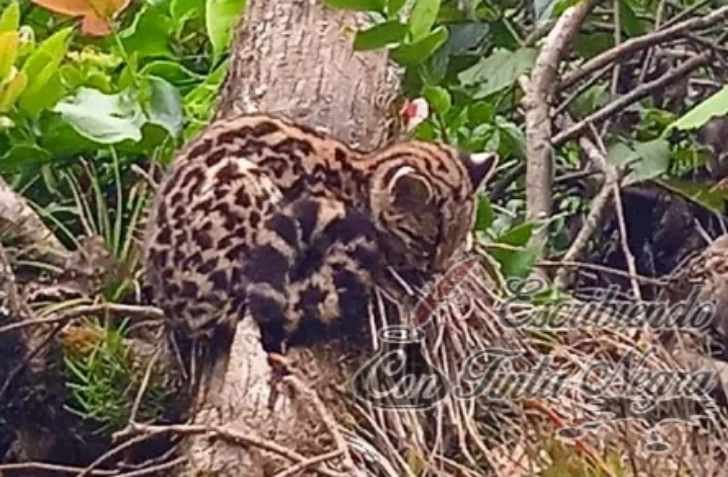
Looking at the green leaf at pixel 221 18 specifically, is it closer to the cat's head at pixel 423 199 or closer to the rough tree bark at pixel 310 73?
the rough tree bark at pixel 310 73

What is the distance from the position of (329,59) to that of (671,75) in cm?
74

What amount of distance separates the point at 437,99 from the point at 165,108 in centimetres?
36

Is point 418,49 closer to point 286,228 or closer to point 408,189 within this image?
point 408,189

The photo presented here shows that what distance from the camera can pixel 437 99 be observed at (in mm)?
2338

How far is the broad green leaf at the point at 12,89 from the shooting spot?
6.86 feet

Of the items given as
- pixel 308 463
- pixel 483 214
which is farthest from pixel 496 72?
pixel 308 463

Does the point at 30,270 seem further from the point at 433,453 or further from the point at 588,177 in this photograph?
the point at 588,177

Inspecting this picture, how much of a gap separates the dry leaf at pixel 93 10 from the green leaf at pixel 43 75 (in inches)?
1.3

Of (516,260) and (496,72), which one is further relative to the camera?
(496,72)

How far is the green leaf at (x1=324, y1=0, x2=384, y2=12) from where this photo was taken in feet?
6.68

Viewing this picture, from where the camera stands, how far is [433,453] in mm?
1719

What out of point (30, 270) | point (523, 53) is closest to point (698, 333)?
point (523, 53)

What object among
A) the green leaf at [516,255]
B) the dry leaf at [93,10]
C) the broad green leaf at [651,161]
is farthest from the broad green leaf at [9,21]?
the broad green leaf at [651,161]

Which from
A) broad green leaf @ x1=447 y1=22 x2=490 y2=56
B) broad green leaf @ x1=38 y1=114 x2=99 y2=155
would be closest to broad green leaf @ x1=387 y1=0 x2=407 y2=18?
broad green leaf @ x1=38 y1=114 x2=99 y2=155
